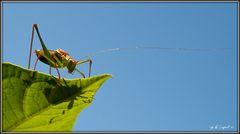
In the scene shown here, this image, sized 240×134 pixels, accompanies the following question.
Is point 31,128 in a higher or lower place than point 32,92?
lower

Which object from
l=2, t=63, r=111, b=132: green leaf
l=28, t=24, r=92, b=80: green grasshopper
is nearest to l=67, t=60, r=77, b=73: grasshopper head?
l=28, t=24, r=92, b=80: green grasshopper

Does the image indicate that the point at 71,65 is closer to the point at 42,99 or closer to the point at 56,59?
the point at 56,59

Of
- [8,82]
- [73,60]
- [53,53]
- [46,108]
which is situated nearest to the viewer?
[8,82]

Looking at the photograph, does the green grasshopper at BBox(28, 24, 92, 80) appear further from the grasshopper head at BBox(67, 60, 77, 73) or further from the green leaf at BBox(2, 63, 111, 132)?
the green leaf at BBox(2, 63, 111, 132)

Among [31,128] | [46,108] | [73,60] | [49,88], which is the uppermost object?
[73,60]

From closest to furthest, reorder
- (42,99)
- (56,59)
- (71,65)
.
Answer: (42,99) → (56,59) → (71,65)

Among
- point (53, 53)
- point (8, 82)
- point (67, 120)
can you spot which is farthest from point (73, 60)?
point (8, 82)

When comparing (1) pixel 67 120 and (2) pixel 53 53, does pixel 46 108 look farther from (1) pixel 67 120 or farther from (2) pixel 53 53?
(2) pixel 53 53

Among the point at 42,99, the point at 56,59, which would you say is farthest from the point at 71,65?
the point at 42,99

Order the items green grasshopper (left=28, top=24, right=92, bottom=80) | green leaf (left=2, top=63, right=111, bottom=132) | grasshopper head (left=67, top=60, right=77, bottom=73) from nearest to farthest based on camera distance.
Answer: green leaf (left=2, top=63, right=111, bottom=132) < green grasshopper (left=28, top=24, right=92, bottom=80) < grasshopper head (left=67, top=60, right=77, bottom=73)
